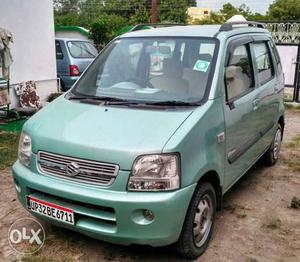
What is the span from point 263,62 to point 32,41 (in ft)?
18.3

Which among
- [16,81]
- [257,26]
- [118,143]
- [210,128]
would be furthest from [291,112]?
[118,143]

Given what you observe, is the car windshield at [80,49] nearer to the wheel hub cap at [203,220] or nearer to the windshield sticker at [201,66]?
the windshield sticker at [201,66]

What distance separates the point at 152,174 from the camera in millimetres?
2818

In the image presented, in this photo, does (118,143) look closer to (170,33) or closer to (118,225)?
(118,225)

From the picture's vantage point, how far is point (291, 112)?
930 centimetres

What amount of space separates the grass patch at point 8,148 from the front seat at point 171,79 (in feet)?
9.02

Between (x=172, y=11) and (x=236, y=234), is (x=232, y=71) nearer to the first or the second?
(x=236, y=234)

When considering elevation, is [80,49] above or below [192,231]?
above

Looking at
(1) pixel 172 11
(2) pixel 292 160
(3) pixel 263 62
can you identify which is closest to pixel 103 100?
(3) pixel 263 62

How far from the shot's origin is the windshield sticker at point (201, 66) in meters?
3.61

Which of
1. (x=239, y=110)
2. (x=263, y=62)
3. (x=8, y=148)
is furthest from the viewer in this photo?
(x=8, y=148)

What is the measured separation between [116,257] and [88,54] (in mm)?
8987

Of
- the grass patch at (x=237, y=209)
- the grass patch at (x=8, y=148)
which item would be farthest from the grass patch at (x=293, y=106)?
the grass patch at (x=8, y=148)

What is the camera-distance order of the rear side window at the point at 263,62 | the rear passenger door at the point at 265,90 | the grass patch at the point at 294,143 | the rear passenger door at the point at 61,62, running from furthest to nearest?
the rear passenger door at the point at 61,62 → the grass patch at the point at 294,143 → the rear side window at the point at 263,62 → the rear passenger door at the point at 265,90
